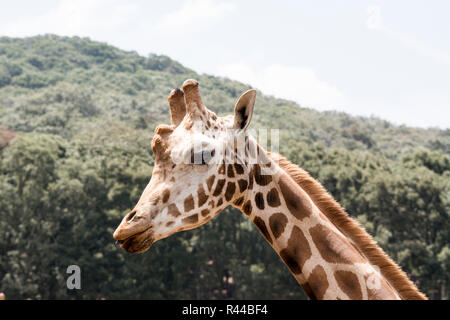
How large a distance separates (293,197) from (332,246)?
48 cm

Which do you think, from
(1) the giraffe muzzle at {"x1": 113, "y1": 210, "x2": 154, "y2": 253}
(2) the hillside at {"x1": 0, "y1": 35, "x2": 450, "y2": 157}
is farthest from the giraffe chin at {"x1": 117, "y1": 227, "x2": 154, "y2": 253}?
(2) the hillside at {"x1": 0, "y1": 35, "x2": 450, "y2": 157}

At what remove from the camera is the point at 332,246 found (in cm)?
374

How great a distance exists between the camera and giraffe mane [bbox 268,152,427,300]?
365 cm

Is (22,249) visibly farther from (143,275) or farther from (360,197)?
(360,197)

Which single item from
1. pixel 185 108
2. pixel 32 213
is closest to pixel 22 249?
pixel 32 213

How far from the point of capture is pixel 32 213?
3581 cm

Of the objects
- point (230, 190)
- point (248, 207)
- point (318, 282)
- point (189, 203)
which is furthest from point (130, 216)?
point (318, 282)

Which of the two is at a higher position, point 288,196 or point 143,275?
point 288,196

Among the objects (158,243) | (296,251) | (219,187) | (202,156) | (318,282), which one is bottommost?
(158,243)

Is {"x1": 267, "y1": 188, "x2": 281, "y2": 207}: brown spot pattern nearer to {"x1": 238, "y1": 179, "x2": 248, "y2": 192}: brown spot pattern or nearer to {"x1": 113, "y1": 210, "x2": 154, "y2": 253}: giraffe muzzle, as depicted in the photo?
{"x1": 238, "y1": 179, "x2": 248, "y2": 192}: brown spot pattern

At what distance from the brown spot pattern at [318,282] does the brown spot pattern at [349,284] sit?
0.09 meters

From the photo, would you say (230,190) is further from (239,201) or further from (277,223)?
(277,223)

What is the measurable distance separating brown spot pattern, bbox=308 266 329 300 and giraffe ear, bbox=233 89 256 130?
1.19m
